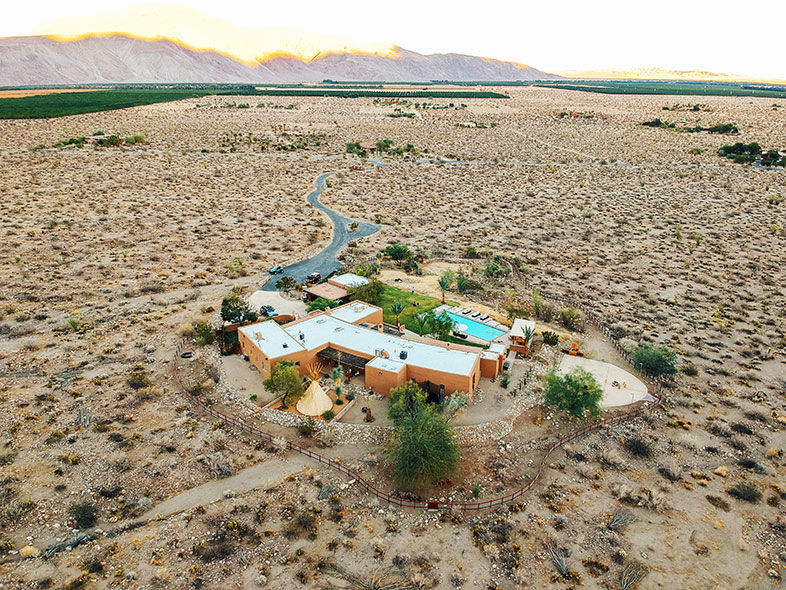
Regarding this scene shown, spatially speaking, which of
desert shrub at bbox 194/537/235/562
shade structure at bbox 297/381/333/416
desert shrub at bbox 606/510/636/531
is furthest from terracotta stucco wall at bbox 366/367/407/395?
desert shrub at bbox 606/510/636/531

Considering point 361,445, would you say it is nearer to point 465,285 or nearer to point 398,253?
point 465,285

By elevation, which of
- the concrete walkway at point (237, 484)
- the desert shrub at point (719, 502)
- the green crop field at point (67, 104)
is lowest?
the desert shrub at point (719, 502)

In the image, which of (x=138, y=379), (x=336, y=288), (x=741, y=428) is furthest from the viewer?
(x=336, y=288)

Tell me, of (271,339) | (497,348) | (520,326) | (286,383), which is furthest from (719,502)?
(271,339)

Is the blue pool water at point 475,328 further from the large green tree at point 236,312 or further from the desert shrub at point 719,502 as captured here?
the desert shrub at point 719,502

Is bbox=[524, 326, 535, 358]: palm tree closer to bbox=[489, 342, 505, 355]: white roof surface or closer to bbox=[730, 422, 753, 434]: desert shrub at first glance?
bbox=[489, 342, 505, 355]: white roof surface

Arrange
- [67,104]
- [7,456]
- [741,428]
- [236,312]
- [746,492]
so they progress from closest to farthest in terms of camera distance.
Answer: [746,492], [7,456], [741,428], [236,312], [67,104]

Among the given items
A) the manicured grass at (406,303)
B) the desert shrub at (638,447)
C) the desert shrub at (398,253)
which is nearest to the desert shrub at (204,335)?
the manicured grass at (406,303)
